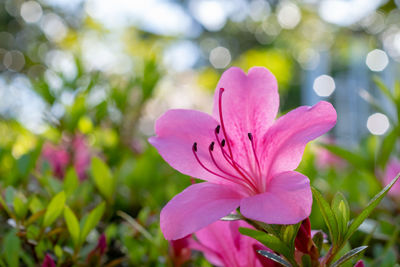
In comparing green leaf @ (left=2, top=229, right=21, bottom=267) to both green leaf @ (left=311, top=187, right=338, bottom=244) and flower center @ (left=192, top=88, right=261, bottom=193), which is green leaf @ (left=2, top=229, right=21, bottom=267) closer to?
flower center @ (left=192, top=88, right=261, bottom=193)

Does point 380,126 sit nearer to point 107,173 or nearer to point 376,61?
point 107,173

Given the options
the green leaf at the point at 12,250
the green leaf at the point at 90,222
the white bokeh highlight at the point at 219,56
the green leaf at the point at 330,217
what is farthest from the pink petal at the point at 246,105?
the white bokeh highlight at the point at 219,56

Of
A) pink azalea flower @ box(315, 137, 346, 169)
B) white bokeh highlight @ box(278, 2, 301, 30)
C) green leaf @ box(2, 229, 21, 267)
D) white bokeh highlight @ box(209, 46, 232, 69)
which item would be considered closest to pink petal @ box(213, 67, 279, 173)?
green leaf @ box(2, 229, 21, 267)

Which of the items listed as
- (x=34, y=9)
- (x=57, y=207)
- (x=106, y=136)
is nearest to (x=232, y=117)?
(x=57, y=207)

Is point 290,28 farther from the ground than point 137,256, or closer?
farther from the ground

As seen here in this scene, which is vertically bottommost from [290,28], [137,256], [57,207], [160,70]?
[137,256]

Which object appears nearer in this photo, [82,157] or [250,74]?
[250,74]

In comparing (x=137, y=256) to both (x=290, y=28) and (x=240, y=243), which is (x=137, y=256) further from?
(x=290, y=28)

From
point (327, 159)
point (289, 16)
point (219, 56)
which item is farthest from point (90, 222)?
point (219, 56)
